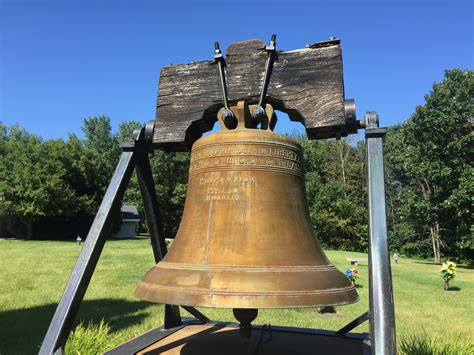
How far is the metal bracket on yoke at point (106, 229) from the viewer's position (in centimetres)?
279

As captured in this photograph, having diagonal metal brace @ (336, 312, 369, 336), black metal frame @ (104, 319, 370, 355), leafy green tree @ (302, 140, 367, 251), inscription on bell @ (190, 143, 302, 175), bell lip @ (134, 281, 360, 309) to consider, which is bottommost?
black metal frame @ (104, 319, 370, 355)

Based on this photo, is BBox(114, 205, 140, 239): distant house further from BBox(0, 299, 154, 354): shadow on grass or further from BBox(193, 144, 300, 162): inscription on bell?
BBox(193, 144, 300, 162): inscription on bell

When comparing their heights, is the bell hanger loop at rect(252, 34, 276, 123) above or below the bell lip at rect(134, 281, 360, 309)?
above

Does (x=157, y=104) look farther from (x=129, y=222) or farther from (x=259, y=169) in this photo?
(x=129, y=222)

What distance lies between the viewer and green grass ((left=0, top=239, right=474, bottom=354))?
297 inches

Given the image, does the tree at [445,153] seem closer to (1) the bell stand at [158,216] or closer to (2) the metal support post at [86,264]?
(1) the bell stand at [158,216]

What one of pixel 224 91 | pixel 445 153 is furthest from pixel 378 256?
pixel 445 153

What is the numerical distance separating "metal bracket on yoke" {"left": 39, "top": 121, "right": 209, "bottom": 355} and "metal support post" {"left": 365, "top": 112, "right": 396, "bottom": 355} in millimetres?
1699

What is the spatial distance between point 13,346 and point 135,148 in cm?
493

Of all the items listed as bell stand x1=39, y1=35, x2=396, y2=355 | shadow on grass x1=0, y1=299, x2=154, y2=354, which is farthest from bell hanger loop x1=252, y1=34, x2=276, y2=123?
shadow on grass x1=0, y1=299, x2=154, y2=354

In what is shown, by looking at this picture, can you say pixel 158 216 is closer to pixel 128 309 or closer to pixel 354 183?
pixel 128 309

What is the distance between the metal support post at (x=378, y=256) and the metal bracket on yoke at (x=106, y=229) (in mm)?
1699

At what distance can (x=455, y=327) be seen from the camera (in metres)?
8.54

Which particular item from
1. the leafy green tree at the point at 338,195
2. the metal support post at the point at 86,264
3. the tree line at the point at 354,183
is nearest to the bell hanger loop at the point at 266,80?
the metal support post at the point at 86,264
